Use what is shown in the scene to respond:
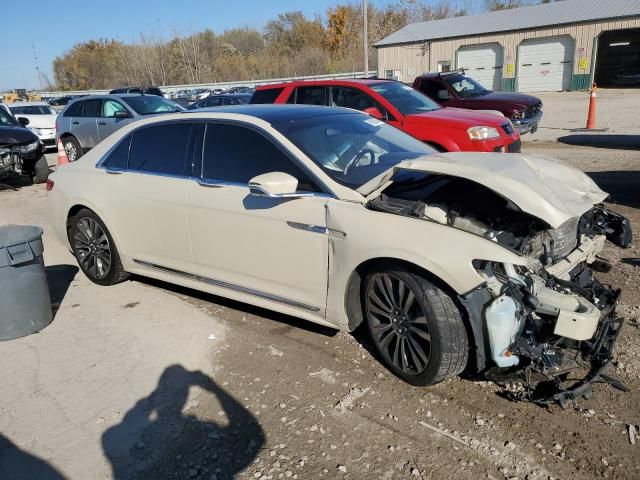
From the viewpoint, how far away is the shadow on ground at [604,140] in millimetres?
A: 12210

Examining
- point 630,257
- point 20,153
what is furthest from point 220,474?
point 20,153

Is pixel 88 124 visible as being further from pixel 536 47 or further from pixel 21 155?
pixel 536 47

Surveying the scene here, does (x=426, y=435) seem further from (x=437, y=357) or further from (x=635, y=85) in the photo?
(x=635, y=85)

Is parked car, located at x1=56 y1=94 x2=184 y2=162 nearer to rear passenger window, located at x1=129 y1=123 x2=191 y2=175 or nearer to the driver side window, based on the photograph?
the driver side window

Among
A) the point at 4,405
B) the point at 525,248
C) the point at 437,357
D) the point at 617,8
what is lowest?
the point at 4,405

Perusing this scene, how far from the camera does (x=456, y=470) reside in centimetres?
265

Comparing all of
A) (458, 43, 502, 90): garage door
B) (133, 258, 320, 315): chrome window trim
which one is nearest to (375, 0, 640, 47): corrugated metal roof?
(458, 43, 502, 90): garage door

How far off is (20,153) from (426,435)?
1056 centimetres

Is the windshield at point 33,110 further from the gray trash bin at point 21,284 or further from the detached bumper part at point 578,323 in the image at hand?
the detached bumper part at point 578,323

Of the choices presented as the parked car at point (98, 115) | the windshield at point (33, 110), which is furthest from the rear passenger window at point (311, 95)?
the windshield at point (33, 110)

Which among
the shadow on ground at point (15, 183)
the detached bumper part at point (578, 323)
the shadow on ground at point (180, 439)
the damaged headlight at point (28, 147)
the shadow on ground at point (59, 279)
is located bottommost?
the shadow on ground at point (15, 183)

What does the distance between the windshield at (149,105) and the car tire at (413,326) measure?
34.5 ft

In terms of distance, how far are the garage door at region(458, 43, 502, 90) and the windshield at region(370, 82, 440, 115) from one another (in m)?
30.2

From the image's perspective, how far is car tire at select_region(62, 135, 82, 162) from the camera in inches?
532
